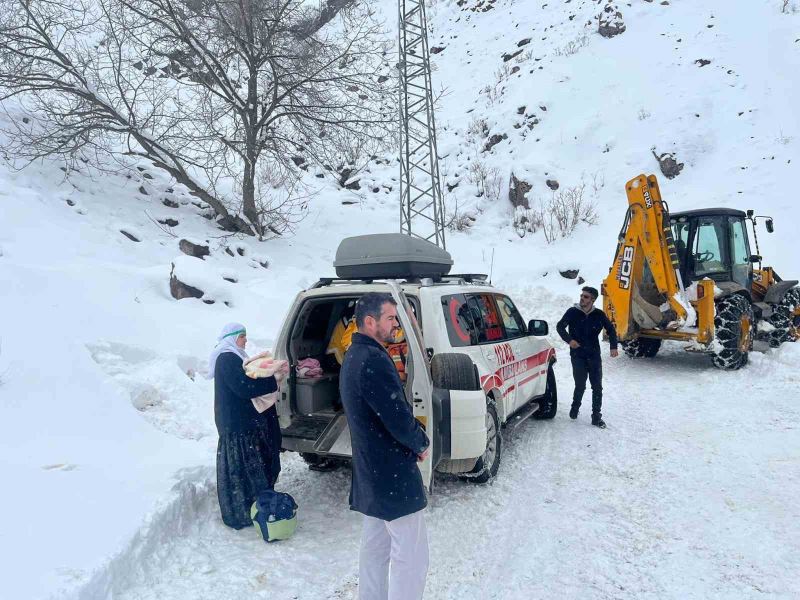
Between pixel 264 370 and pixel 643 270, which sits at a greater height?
pixel 643 270

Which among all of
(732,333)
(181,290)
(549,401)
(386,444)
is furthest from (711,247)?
(181,290)

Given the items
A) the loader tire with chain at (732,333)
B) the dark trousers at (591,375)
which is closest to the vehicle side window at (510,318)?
the dark trousers at (591,375)

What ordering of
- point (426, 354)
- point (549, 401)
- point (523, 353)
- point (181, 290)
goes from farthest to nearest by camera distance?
point (181, 290)
point (549, 401)
point (523, 353)
point (426, 354)

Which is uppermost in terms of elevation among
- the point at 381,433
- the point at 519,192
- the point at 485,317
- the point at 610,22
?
the point at 610,22

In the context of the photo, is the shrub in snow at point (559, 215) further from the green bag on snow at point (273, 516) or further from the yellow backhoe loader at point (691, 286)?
the green bag on snow at point (273, 516)

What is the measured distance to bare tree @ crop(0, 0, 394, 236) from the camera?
12.8m

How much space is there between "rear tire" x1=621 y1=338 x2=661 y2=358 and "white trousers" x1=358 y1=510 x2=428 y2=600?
8921 mm

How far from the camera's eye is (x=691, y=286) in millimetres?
9414

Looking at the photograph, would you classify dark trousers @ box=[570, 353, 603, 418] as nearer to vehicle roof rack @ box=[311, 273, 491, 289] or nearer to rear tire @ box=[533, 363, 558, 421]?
rear tire @ box=[533, 363, 558, 421]

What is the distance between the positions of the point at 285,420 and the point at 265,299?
241 inches

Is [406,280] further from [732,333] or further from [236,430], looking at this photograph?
[732,333]

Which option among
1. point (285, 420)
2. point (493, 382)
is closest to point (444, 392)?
point (493, 382)

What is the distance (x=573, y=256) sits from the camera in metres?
16.0

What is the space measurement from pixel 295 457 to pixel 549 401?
3.44 meters
